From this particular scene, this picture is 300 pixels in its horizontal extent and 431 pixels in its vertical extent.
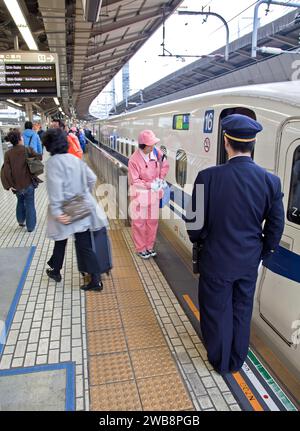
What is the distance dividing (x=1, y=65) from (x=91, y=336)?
5757 mm

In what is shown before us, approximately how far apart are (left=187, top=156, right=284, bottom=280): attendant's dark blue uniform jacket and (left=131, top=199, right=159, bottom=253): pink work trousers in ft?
6.94

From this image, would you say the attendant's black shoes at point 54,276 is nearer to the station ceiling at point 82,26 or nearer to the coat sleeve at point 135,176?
the coat sleeve at point 135,176

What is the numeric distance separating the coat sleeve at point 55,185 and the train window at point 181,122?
1.96 metres

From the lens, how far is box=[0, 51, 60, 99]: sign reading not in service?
21.3 ft

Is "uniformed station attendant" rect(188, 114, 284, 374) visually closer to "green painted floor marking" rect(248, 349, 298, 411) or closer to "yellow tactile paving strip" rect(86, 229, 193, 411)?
"green painted floor marking" rect(248, 349, 298, 411)

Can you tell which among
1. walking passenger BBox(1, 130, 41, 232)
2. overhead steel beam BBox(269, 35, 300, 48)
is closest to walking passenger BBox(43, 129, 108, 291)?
walking passenger BBox(1, 130, 41, 232)

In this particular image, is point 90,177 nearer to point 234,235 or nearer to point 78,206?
point 78,206

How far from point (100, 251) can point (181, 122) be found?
7.07ft

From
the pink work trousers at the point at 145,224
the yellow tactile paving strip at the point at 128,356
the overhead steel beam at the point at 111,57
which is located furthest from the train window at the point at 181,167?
the overhead steel beam at the point at 111,57

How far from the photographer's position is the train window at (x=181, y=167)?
15.2 feet

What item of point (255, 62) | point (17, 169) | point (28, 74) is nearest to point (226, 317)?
point (17, 169)

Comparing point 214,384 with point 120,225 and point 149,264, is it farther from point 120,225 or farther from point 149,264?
point 120,225

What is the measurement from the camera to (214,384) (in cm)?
240
